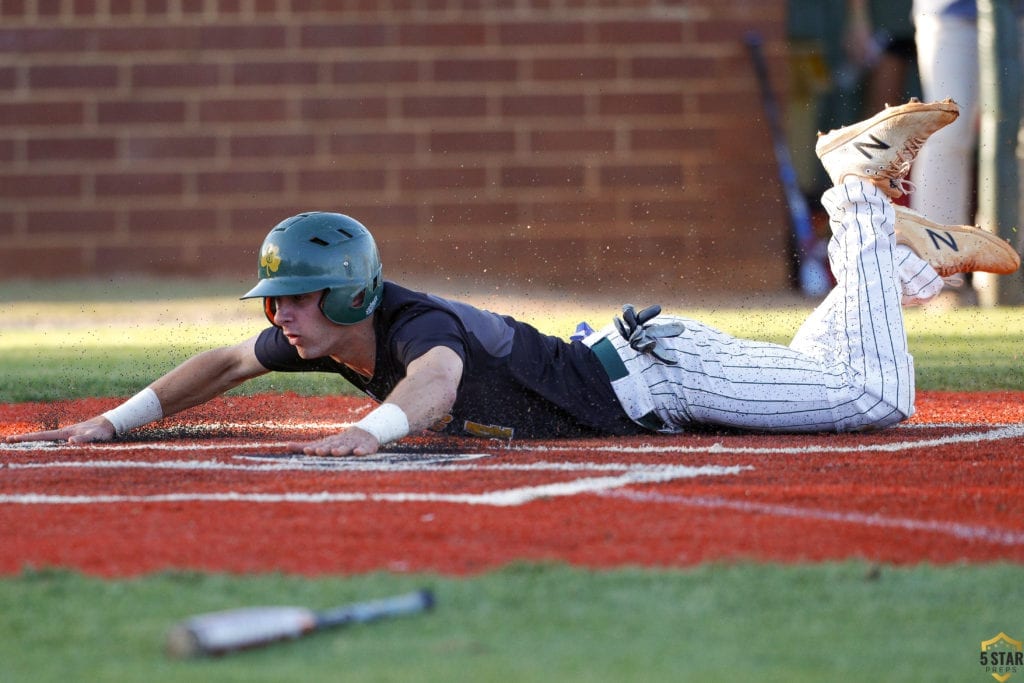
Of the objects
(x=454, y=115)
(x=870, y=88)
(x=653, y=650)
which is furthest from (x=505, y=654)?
(x=870, y=88)

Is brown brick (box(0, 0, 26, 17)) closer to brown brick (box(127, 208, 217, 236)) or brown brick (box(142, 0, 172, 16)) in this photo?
brown brick (box(142, 0, 172, 16))

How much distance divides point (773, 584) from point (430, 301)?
7.00 ft

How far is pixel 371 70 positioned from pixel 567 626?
1128 cm

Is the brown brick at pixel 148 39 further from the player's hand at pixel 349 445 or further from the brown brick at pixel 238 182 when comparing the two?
the player's hand at pixel 349 445

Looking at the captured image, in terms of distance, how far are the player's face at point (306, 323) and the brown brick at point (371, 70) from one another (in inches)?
356

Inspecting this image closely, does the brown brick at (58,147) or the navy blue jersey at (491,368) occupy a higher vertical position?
the brown brick at (58,147)

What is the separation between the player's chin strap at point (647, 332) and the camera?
516 centimetres

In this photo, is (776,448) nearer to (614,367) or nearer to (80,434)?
(614,367)

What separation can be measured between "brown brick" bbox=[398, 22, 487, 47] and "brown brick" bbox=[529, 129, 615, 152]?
103 centimetres

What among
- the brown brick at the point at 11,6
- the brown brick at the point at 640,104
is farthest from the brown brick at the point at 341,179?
the brown brick at the point at 11,6

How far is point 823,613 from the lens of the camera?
2717 millimetres

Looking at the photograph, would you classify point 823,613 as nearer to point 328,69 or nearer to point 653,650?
point 653,650

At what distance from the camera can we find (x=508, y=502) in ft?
12.2

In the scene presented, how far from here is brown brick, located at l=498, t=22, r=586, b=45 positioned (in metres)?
13.5
